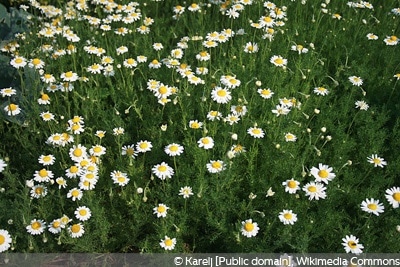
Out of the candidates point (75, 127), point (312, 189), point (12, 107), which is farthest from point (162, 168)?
point (12, 107)

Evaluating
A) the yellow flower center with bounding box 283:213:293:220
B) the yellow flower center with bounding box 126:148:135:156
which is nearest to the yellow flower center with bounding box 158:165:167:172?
the yellow flower center with bounding box 126:148:135:156

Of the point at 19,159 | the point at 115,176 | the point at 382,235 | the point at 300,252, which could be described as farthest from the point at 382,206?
the point at 19,159

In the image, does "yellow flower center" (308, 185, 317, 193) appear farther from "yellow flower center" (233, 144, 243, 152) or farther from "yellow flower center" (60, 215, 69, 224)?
"yellow flower center" (60, 215, 69, 224)

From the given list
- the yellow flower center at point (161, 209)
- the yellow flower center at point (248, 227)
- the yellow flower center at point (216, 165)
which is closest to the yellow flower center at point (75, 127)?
the yellow flower center at point (161, 209)

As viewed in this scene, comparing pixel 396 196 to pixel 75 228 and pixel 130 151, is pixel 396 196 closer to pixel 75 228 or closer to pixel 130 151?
pixel 130 151

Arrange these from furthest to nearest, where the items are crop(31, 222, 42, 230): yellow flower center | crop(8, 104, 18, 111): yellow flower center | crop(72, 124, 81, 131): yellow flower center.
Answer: crop(8, 104, 18, 111): yellow flower center, crop(72, 124, 81, 131): yellow flower center, crop(31, 222, 42, 230): yellow flower center

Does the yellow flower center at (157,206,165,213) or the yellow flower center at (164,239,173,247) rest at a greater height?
the yellow flower center at (157,206,165,213)

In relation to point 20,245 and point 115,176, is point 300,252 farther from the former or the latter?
point 20,245

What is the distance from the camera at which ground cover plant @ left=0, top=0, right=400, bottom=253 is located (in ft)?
9.29

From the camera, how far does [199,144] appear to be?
312 cm

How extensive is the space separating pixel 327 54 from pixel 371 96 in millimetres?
748

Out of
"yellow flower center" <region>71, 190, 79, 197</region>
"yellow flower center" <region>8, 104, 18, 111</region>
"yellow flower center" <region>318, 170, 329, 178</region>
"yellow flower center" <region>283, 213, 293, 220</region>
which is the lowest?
"yellow flower center" <region>283, 213, 293, 220</region>

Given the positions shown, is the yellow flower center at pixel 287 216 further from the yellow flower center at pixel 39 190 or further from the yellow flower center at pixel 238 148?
the yellow flower center at pixel 39 190

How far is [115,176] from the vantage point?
119 inches
